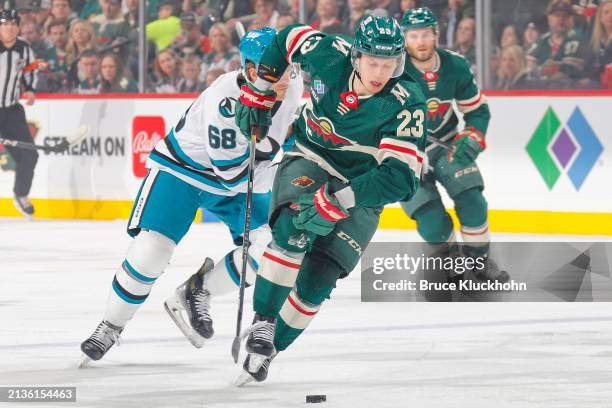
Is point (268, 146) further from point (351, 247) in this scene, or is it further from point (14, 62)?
A: point (14, 62)

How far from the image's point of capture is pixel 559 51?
11.2m

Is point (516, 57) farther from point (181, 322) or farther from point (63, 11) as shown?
point (181, 322)

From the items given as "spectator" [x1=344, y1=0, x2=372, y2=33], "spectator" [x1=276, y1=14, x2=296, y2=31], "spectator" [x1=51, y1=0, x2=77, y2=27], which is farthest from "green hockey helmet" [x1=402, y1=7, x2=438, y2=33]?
"spectator" [x1=51, y1=0, x2=77, y2=27]

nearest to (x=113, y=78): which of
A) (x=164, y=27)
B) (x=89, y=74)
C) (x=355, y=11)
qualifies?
(x=89, y=74)

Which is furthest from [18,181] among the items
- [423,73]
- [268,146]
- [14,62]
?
[268,146]

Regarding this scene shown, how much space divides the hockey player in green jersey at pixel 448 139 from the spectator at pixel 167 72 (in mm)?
5009

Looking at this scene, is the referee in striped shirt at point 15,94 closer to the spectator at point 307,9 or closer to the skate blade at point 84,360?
the spectator at point 307,9

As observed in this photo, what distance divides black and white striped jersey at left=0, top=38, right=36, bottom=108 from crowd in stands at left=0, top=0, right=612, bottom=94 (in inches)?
12.8

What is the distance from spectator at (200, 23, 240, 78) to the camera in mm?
13086

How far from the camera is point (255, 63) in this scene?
19.4ft

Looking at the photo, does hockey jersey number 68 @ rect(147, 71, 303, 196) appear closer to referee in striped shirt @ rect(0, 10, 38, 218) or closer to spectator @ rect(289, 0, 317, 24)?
spectator @ rect(289, 0, 317, 24)

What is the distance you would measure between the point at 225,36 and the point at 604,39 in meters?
3.53

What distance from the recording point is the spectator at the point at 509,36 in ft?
37.7

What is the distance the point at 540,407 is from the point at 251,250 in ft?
5.31
